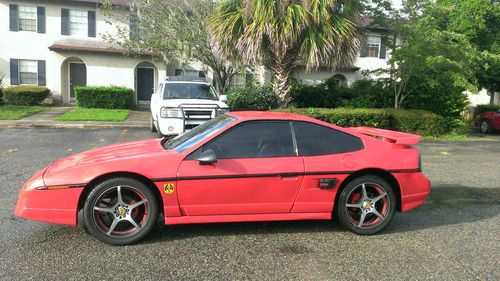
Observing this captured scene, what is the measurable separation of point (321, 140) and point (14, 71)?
71.0 ft

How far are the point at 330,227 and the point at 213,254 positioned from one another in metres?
1.54

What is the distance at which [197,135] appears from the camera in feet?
15.8

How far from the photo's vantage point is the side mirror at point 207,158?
4.17 m

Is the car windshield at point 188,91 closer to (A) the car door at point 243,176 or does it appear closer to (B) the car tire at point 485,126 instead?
(A) the car door at point 243,176

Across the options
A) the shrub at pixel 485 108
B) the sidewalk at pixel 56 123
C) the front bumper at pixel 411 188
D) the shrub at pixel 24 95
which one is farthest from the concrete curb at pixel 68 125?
the shrub at pixel 485 108

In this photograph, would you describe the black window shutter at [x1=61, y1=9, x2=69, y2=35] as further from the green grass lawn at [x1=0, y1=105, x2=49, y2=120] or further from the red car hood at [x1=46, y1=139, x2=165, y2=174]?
the red car hood at [x1=46, y1=139, x2=165, y2=174]

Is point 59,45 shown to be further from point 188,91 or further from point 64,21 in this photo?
point 188,91

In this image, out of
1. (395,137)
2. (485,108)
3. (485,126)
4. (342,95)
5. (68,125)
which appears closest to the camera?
(395,137)

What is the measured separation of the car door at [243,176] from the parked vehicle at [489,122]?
18.2 m

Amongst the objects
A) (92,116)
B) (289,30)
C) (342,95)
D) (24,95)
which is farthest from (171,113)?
(24,95)

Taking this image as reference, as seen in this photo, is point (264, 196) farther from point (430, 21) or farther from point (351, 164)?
point (430, 21)

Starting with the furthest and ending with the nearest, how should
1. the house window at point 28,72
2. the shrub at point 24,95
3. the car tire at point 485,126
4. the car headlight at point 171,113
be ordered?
the house window at point 28,72, the shrub at point 24,95, the car tire at point 485,126, the car headlight at point 171,113

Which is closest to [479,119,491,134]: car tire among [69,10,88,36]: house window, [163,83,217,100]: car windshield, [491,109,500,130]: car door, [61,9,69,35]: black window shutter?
[491,109,500,130]: car door

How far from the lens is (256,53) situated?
1285 cm
